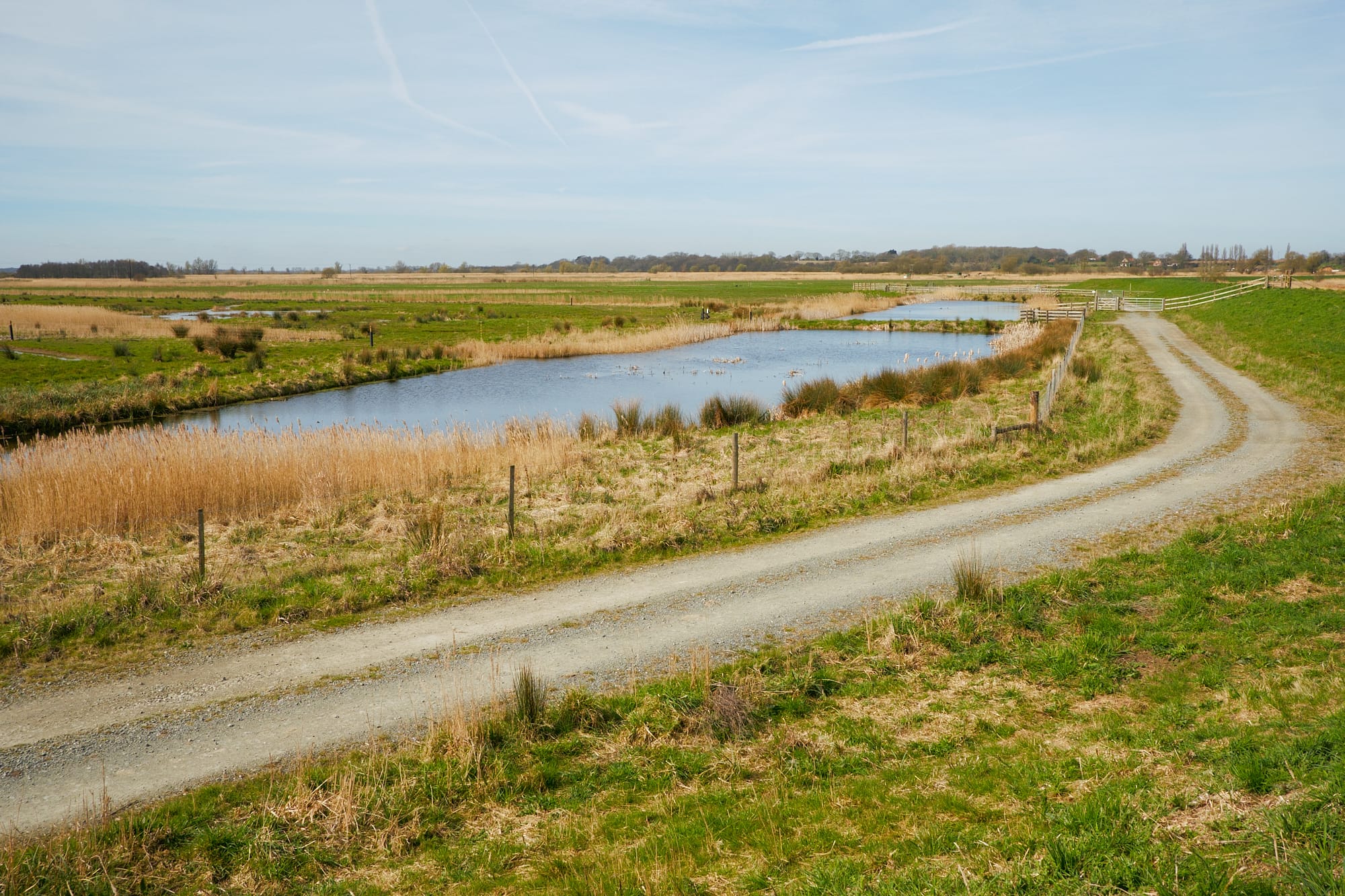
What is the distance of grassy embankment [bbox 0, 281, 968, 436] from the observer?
33.0m

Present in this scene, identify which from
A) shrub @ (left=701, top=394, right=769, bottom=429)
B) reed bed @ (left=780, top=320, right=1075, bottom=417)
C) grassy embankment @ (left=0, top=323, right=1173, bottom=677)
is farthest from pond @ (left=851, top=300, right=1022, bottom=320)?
grassy embankment @ (left=0, top=323, right=1173, bottom=677)

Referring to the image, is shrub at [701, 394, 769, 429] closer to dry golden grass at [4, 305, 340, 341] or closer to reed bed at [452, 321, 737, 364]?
reed bed at [452, 321, 737, 364]

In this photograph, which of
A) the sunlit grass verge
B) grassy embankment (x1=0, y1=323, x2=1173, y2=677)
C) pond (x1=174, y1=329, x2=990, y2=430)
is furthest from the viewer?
pond (x1=174, y1=329, x2=990, y2=430)

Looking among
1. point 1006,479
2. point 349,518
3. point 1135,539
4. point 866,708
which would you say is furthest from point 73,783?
point 1006,479

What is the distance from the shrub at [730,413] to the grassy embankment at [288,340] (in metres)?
21.9

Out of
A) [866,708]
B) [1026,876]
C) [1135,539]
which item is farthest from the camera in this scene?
[1135,539]

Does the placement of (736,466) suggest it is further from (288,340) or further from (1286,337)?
(288,340)

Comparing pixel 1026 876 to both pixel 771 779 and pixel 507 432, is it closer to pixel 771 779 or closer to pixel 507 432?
pixel 771 779

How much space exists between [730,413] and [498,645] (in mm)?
18217

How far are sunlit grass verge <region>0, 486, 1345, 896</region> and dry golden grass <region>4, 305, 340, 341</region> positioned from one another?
174ft

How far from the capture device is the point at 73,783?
6.84 m

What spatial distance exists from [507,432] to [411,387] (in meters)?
19.4

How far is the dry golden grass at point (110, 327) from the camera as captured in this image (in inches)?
2090

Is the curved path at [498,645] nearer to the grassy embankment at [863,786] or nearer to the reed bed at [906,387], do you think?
the grassy embankment at [863,786]
